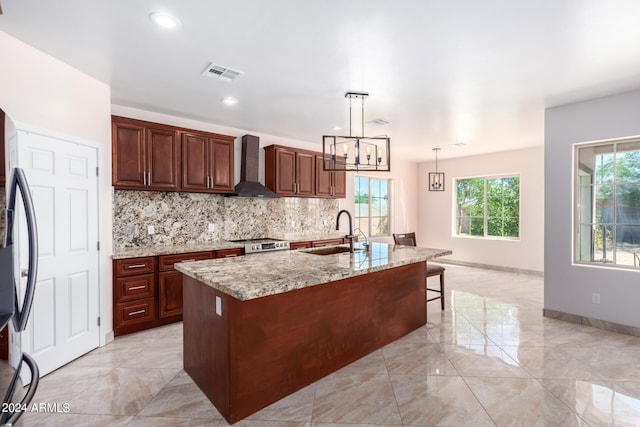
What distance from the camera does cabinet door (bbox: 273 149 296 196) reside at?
197 inches

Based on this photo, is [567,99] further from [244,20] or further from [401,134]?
[244,20]

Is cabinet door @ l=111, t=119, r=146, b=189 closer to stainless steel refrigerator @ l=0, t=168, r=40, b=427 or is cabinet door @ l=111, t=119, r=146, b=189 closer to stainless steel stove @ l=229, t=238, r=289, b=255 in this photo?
stainless steel stove @ l=229, t=238, r=289, b=255

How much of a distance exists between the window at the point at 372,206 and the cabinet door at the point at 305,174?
1.68 m

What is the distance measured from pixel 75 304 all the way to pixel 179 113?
2507 mm

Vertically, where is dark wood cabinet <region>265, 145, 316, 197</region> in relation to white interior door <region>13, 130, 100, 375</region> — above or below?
above

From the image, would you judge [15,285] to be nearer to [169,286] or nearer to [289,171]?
[169,286]

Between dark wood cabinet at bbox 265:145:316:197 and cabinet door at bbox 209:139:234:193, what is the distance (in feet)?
2.45

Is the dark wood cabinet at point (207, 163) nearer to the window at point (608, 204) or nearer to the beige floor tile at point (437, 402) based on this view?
the beige floor tile at point (437, 402)

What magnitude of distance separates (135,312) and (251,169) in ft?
8.01

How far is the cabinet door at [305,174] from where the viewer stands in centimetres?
527

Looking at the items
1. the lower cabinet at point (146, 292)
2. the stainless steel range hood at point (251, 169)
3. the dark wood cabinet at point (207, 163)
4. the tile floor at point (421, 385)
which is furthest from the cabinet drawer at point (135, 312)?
the stainless steel range hood at point (251, 169)

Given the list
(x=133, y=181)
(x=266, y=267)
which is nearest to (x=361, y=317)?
(x=266, y=267)

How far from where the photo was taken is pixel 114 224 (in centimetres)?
373

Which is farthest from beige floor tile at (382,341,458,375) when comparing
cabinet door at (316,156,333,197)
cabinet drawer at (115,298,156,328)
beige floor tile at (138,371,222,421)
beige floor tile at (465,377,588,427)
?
cabinet door at (316,156,333,197)
